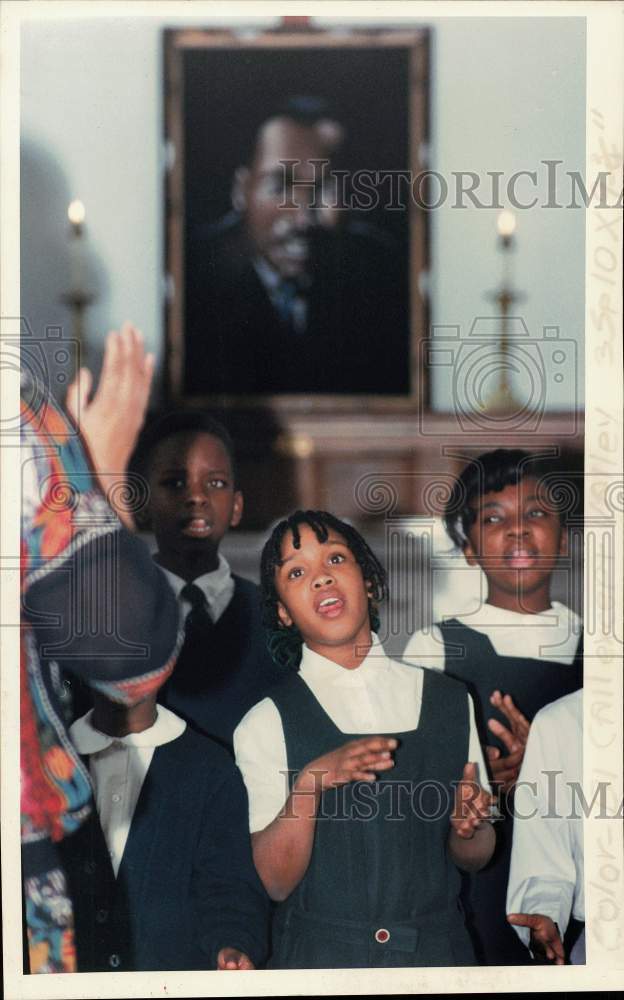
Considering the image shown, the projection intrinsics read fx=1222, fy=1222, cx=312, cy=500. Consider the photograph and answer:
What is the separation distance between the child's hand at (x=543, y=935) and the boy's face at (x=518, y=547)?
1.46 feet

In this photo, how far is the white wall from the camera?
5.74 ft

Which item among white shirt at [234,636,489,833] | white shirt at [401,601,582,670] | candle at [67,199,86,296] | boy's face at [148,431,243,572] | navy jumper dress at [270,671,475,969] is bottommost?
navy jumper dress at [270,671,475,969]

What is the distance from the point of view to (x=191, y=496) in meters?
1.75

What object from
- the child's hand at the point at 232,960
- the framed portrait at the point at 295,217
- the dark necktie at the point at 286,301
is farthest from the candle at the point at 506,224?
the child's hand at the point at 232,960

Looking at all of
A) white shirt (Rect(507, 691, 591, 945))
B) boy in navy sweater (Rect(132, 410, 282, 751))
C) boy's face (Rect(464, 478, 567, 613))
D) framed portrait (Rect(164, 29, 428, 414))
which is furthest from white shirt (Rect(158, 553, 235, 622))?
white shirt (Rect(507, 691, 591, 945))

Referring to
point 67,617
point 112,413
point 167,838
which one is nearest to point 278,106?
point 112,413

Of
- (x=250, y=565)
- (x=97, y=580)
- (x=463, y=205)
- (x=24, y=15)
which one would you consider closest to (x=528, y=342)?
(x=463, y=205)

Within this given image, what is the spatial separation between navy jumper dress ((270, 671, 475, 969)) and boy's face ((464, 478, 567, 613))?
165 millimetres

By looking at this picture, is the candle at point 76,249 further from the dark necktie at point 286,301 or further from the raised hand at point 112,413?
the dark necktie at point 286,301

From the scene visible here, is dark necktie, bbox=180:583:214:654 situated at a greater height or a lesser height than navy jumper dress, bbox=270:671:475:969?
greater

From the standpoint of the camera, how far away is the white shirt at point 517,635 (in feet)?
5.79
